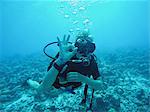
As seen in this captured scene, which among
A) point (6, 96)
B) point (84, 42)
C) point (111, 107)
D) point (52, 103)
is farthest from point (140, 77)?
point (84, 42)

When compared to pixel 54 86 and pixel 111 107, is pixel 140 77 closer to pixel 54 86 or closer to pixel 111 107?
pixel 111 107

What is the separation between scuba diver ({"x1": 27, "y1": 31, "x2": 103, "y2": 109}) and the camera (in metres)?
3.10

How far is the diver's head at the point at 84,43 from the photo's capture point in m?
3.36

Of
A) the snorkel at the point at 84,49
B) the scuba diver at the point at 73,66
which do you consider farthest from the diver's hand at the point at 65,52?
the snorkel at the point at 84,49

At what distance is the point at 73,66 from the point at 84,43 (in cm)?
43

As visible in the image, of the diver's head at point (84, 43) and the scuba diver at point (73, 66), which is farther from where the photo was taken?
the diver's head at point (84, 43)

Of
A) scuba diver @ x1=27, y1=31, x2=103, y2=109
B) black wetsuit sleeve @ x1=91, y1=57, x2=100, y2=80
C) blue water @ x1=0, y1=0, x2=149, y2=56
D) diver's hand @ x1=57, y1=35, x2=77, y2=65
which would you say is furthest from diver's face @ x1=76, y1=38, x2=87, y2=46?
blue water @ x1=0, y1=0, x2=149, y2=56

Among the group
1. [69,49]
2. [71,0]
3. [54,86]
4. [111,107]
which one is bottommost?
[111,107]

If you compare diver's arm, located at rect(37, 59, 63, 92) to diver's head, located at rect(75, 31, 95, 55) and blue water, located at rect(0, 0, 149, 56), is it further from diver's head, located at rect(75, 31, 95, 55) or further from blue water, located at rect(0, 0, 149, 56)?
blue water, located at rect(0, 0, 149, 56)

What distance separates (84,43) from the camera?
339 cm

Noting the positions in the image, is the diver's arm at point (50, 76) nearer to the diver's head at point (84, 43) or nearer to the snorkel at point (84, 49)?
the snorkel at point (84, 49)

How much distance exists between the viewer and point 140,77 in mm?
11594

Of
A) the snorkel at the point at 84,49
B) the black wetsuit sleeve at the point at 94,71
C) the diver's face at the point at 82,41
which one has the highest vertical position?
the diver's face at the point at 82,41

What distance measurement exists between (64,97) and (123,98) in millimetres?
2384
